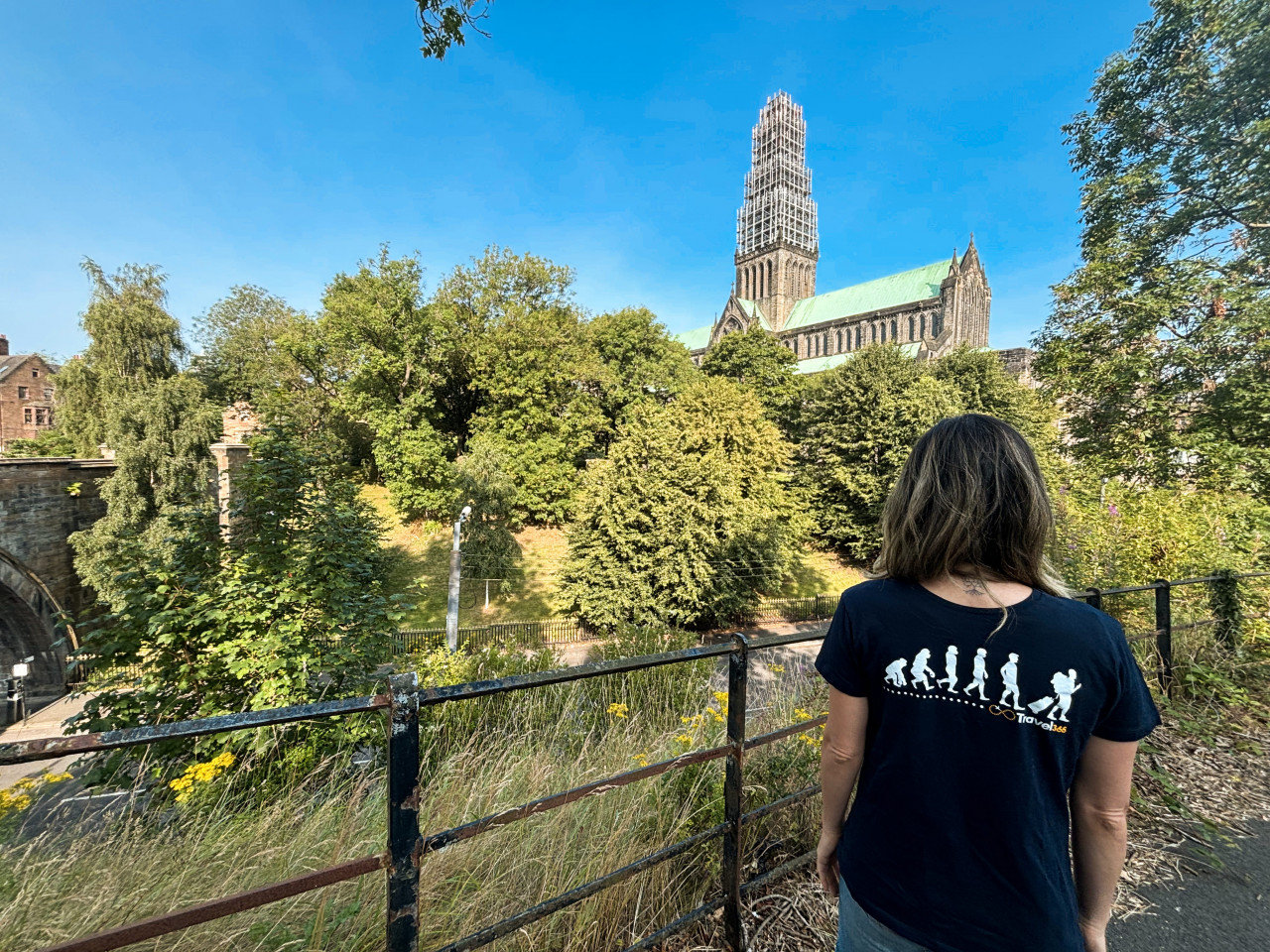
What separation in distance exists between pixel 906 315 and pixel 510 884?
58.5 m

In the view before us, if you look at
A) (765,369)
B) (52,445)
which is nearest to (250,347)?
(52,445)

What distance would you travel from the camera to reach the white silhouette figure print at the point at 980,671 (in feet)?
3.63

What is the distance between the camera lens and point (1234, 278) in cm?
1097

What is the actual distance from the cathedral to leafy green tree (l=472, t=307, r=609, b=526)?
24.5 metres

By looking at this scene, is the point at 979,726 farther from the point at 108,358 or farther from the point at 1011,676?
the point at 108,358

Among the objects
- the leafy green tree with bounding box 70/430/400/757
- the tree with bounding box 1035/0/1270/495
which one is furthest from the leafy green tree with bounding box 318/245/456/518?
the tree with bounding box 1035/0/1270/495

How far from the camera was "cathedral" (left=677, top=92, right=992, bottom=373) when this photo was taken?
49.2 metres

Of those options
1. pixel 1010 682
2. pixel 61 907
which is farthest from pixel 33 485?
pixel 1010 682

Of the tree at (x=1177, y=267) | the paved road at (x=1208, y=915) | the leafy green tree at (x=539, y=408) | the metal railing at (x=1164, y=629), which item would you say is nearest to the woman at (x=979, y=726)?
the paved road at (x=1208, y=915)

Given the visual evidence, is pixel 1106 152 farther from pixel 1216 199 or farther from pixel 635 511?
pixel 635 511

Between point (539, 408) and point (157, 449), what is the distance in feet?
48.3

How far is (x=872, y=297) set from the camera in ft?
186

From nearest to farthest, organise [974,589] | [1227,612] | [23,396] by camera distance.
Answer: [974,589]
[1227,612]
[23,396]

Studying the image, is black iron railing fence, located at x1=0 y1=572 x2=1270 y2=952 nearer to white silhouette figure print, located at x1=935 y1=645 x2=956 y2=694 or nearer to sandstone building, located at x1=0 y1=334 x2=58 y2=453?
white silhouette figure print, located at x1=935 y1=645 x2=956 y2=694
